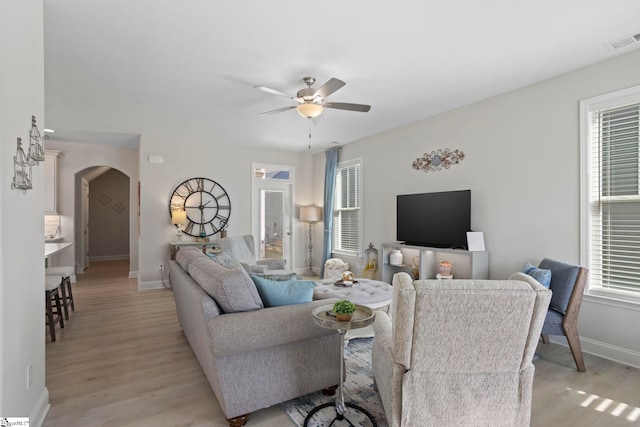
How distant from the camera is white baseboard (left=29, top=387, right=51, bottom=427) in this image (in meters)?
1.91

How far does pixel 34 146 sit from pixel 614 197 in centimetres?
450

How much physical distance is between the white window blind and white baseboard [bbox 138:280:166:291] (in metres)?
6.10

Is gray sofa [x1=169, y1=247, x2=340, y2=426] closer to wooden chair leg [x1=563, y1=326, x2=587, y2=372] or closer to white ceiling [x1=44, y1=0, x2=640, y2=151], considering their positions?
white ceiling [x1=44, y1=0, x2=640, y2=151]

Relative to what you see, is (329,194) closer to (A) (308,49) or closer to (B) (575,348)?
(A) (308,49)

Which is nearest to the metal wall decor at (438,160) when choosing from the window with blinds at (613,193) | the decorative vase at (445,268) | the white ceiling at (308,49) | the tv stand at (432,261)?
the white ceiling at (308,49)

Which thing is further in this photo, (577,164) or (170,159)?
(170,159)

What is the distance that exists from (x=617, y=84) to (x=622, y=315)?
2.08 metres

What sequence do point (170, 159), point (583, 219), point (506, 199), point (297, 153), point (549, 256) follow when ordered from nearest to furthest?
point (583, 219), point (549, 256), point (506, 199), point (170, 159), point (297, 153)

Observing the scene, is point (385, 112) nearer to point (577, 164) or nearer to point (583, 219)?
point (577, 164)

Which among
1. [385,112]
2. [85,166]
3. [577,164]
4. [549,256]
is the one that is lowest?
[549,256]

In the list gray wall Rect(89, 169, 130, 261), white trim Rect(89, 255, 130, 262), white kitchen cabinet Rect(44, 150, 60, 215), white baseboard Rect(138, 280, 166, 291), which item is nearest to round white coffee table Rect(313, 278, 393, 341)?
white baseboard Rect(138, 280, 166, 291)

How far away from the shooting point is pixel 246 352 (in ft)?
6.38

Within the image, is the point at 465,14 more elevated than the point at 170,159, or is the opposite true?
the point at 465,14

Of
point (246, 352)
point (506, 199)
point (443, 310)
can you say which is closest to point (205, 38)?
point (246, 352)
